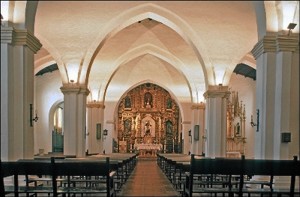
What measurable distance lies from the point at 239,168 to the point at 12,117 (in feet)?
14.8

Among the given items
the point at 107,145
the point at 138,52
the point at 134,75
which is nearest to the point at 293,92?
the point at 138,52

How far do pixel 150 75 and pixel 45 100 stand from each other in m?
7.12

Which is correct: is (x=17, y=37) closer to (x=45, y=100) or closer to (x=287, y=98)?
(x=287, y=98)

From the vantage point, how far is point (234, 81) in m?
27.4

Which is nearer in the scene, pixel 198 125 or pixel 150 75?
pixel 198 125

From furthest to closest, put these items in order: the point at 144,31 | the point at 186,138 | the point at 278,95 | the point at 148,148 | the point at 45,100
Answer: the point at 148,148, the point at 186,138, the point at 45,100, the point at 144,31, the point at 278,95

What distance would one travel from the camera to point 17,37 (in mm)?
8273

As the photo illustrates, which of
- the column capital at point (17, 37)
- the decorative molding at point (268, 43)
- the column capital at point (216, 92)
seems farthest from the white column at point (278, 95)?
the column capital at point (216, 92)

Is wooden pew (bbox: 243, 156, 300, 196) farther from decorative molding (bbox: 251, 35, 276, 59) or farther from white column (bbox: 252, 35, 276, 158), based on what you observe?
decorative molding (bbox: 251, 35, 276, 59)

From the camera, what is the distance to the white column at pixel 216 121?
53.0 ft

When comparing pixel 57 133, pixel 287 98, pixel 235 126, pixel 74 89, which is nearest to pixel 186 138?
pixel 235 126

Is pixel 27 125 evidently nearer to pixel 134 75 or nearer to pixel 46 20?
pixel 46 20

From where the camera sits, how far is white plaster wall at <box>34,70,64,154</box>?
2750cm

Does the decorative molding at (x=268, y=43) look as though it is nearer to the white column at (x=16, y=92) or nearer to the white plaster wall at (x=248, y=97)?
the white column at (x=16, y=92)
